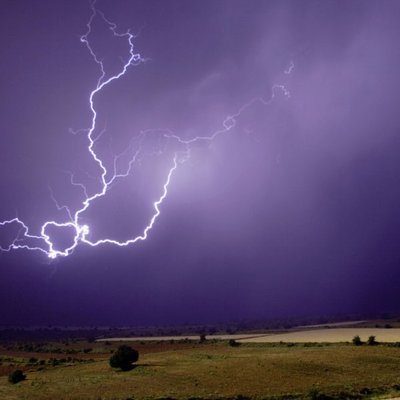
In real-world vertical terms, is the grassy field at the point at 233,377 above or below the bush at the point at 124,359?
below

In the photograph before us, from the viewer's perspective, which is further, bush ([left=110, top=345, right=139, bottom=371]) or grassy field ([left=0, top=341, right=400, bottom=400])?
bush ([left=110, top=345, right=139, bottom=371])

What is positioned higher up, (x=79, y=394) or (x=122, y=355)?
(x=122, y=355)

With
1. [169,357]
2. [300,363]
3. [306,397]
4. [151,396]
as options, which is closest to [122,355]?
[169,357]

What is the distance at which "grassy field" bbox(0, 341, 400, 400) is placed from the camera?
20.8 metres

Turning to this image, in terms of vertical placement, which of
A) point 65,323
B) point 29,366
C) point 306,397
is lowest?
point 306,397

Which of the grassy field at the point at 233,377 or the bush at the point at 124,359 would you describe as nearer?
the grassy field at the point at 233,377

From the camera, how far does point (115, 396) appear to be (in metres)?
21.2

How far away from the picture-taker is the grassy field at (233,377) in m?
20.8

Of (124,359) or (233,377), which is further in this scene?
(124,359)

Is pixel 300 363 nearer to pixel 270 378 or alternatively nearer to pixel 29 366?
pixel 270 378

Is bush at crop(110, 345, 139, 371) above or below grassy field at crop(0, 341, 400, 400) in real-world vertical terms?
above

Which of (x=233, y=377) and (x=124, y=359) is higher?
(x=124, y=359)

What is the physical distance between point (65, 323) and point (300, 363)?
11931 cm

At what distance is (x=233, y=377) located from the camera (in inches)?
949
